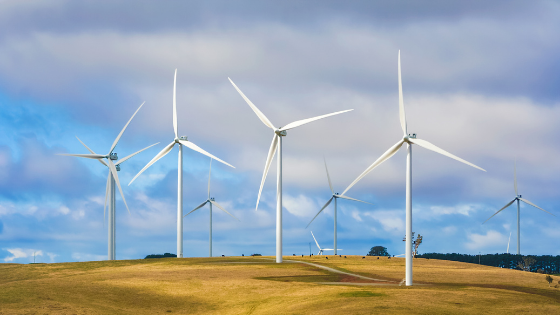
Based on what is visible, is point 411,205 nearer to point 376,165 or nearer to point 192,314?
point 376,165

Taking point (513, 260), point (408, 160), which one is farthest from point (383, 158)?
point (513, 260)

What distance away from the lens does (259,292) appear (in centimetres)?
6122

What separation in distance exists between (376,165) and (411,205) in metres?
9.24

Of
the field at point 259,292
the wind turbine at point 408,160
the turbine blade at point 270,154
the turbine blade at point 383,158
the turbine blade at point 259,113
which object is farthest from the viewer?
the turbine blade at point 259,113

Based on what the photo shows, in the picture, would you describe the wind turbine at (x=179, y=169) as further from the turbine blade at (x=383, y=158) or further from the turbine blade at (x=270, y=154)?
the turbine blade at (x=383, y=158)

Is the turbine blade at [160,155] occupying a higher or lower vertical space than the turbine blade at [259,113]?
lower

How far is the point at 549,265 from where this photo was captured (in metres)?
172

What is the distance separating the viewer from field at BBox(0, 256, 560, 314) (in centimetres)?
5122

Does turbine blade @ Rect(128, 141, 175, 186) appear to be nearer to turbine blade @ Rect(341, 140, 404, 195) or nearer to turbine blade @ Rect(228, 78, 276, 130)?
turbine blade @ Rect(228, 78, 276, 130)

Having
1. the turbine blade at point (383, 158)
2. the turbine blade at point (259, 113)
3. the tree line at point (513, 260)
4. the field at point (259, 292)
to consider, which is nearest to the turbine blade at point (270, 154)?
the turbine blade at point (259, 113)

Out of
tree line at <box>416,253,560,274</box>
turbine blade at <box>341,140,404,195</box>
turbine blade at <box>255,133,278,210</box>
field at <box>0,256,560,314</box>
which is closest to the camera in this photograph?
field at <box>0,256,560,314</box>

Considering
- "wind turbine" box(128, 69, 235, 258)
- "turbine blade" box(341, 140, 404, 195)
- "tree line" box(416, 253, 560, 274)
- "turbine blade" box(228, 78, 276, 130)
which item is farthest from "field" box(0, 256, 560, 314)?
"tree line" box(416, 253, 560, 274)

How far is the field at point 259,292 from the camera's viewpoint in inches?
2016

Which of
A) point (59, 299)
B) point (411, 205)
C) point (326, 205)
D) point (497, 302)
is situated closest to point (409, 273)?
point (411, 205)
